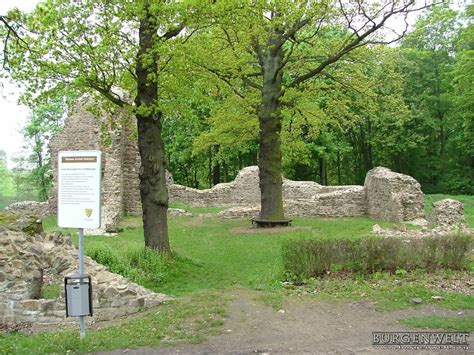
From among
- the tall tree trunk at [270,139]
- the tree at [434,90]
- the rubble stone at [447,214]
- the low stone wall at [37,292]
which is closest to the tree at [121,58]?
the low stone wall at [37,292]

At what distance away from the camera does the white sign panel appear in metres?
6.45

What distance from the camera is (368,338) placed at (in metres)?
6.05

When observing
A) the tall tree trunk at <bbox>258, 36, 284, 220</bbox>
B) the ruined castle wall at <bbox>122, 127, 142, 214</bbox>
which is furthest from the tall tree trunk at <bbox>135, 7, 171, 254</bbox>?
the ruined castle wall at <bbox>122, 127, 142, 214</bbox>

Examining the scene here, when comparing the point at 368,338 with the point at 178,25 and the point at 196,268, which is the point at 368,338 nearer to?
the point at 196,268

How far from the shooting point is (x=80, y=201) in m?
6.51

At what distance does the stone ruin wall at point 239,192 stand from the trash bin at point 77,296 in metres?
12.9

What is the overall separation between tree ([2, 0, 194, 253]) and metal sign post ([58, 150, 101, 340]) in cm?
426

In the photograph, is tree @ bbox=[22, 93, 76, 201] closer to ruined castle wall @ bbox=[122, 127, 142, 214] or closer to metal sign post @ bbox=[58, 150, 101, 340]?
ruined castle wall @ bbox=[122, 127, 142, 214]

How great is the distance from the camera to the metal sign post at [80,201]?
6305 millimetres

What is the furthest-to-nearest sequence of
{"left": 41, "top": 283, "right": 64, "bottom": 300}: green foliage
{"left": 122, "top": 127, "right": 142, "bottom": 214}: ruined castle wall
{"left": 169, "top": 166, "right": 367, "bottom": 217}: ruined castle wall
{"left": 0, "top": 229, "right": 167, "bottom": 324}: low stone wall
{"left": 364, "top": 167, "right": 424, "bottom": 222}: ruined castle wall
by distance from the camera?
1. {"left": 169, "top": 166, "right": 367, "bottom": 217}: ruined castle wall
2. {"left": 122, "top": 127, "right": 142, "bottom": 214}: ruined castle wall
3. {"left": 364, "top": 167, "right": 424, "bottom": 222}: ruined castle wall
4. {"left": 41, "top": 283, "right": 64, "bottom": 300}: green foliage
5. {"left": 0, "top": 229, "right": 167, "bottom": 324}: low stone wall

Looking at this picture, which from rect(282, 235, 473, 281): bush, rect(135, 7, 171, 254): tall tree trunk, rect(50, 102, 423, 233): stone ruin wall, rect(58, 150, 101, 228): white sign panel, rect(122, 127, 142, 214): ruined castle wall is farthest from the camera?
rect(122, 127, 142, 214): ruined castle wall

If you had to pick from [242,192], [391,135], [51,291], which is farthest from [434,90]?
[51,291]

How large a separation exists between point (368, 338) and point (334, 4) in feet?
42.7

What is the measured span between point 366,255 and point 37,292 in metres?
5.67
